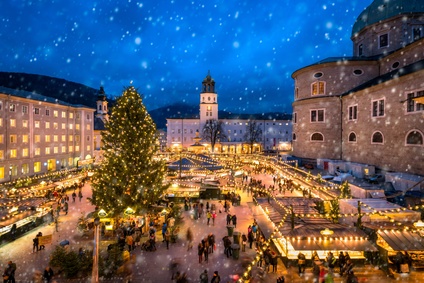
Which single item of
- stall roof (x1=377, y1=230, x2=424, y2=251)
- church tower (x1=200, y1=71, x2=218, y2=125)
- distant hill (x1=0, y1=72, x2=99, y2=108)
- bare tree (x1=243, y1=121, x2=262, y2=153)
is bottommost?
stall roof (x1=377, y1=230, x2=424, y2=251)

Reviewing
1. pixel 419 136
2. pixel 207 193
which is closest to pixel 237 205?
pixel 207 193

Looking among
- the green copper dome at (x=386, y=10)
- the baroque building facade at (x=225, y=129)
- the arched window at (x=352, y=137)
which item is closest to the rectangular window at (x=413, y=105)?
the arched window at (x=352, y=137)

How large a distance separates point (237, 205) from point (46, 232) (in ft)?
48.7

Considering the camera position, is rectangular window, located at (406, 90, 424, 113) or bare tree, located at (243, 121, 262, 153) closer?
rectangular window, located at (406, 90, 424, 113)

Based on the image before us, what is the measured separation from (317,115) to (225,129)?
4855 centimetres

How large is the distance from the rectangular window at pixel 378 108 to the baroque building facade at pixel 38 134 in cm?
4407

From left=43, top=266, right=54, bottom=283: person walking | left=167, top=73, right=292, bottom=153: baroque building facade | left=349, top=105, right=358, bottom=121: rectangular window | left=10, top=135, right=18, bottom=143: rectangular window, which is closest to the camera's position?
left=43, top=266, right=54, bottom=283: person walking

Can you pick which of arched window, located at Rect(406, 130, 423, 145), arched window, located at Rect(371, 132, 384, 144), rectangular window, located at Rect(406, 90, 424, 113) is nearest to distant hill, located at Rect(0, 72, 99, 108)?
arched window, located at Rect(371, 132, 384, 144)

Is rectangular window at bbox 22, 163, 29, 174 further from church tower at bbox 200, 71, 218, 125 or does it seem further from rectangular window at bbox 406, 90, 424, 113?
church tower at bbox 200, 71, 218, 125

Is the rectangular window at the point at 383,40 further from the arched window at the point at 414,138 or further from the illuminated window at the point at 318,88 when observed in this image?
the arched window at the point at 414,138

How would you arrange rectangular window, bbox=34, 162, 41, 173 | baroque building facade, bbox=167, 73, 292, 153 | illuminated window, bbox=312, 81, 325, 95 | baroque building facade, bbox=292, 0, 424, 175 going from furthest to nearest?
baroque building facade, bbox=167, 73, 292, 153
rectangular window, bbox=34, 162, 41, 173
illuminated window, bbox=312, 81, 325, 95
baroque building facade, bbox=292, 0, 424, 175

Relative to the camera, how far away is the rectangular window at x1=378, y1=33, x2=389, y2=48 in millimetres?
39000

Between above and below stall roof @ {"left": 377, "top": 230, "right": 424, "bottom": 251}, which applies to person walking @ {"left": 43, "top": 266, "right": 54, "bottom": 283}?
below

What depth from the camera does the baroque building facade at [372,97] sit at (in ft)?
84.4
